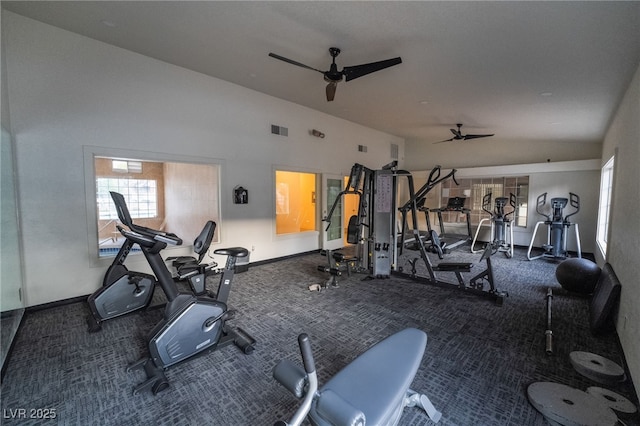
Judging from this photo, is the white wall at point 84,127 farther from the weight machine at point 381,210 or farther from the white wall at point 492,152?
the white wall at point 492,152

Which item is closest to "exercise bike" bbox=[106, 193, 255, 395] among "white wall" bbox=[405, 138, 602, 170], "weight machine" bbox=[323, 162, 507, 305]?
"weight machine" bbox=[323, 162, 507, 305]

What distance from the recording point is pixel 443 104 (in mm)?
5301

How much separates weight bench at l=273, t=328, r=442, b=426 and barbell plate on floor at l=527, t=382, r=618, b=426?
112 cm

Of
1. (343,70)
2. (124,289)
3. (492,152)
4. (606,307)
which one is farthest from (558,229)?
(124,289)

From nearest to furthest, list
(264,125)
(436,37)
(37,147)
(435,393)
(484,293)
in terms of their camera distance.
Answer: (435,393) < (436,37) < (37,147) < (484,293) < (264,125)

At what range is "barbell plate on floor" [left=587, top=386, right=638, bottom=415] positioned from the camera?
1921 mm

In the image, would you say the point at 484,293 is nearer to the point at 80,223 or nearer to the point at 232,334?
the point at 232,334

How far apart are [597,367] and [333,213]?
5736 millimetres

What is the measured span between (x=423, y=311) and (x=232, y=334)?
2408 millimetres

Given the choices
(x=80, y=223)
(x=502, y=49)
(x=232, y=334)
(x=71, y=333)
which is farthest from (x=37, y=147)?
(x=502, y=49)

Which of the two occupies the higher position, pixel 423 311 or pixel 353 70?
pixel 353 70

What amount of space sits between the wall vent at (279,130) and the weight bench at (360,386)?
5096 millimetres

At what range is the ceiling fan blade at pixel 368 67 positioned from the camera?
315 centimetres

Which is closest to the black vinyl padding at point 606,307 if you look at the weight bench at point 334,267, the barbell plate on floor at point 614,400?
the barbell plate on floor at point 614,400
